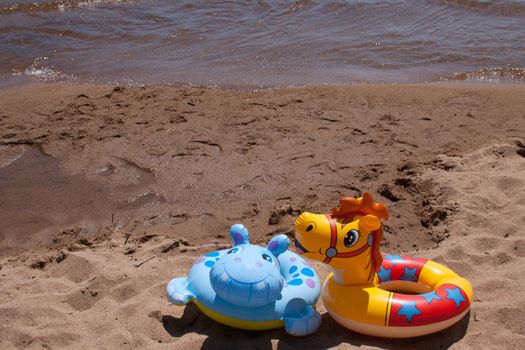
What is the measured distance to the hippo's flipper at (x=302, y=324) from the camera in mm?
3594

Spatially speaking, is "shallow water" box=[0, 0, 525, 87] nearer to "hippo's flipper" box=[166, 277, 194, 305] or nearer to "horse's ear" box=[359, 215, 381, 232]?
"hippo's flipper" box=[166, 277, 194, 305]

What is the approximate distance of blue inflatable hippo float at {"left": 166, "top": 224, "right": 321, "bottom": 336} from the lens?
11.5ft

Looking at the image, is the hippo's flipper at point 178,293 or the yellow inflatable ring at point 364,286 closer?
the yellow inflatable ring at point 364,286

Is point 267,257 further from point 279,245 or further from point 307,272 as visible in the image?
point 307,272

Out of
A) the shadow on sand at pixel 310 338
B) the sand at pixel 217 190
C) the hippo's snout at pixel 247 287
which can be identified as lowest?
the shadow on sand at pixel 310 338

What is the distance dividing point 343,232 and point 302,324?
23.2 inches

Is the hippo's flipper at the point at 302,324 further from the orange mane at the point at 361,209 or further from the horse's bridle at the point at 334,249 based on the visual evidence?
the orange mane at the point at 361,209

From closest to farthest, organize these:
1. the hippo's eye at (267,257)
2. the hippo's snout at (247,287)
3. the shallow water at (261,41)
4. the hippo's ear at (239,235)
Answer: the hippo's snout at (247,287) < the hippo's eye at (267,257) < the hippo's ear at (239,235) < the shallow water at (261,41)

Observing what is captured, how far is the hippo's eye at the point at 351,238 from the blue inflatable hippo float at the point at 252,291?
430 millimetres

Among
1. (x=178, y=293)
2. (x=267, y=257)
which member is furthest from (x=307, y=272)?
(x=178, y=293)

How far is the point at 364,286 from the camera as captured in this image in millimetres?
3729

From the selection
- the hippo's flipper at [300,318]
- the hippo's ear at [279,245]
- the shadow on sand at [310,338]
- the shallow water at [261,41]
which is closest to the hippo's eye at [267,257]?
the hippo's ear at [279,245]

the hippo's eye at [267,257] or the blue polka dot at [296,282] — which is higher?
the hippo's eye at [267,257]

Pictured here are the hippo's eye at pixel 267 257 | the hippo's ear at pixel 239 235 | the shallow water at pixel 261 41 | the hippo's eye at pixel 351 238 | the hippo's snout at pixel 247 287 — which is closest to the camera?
the hippo's snout at pixel 247 287
